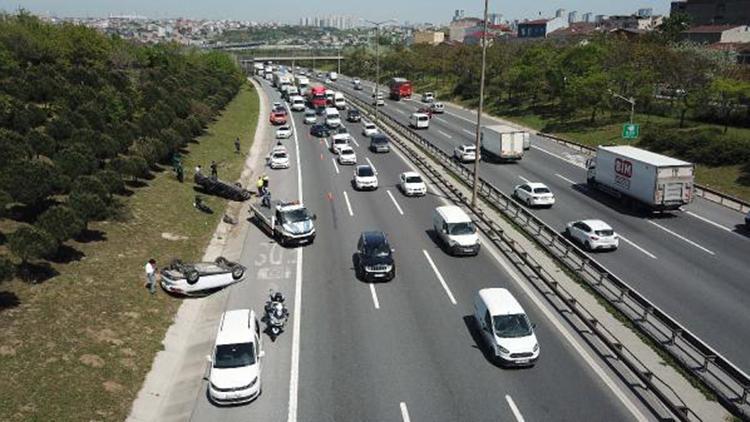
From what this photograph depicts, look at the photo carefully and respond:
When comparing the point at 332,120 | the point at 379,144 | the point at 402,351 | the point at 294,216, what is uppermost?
the point at 332,120

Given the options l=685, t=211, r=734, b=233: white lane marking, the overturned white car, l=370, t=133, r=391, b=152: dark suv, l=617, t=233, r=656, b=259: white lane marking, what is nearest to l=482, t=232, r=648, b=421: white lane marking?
l=617, t=233, r=656, b=259: white lane marking

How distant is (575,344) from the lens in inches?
851

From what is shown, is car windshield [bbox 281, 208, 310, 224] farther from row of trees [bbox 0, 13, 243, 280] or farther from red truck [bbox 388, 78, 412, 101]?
red truck [bbox 388, 78, 412, 101]

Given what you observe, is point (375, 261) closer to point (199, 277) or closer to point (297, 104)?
point (199, 277)

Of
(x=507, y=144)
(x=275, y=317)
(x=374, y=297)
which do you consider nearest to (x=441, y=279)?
(x=374, y=297)

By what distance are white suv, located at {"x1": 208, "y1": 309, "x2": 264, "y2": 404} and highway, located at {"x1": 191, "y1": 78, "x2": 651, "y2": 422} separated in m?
0.48

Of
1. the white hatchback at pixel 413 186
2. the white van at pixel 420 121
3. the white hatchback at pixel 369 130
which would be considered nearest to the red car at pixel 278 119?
the white hatchback at pixel 369 130

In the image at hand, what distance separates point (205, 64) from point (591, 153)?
81911mm

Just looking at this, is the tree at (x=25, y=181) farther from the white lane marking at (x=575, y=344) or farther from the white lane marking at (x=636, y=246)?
the white lane marking at (x=636, y=246)

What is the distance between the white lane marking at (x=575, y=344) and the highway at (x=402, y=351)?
50mm

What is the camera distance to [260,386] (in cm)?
1903

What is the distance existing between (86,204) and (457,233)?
18878 mm

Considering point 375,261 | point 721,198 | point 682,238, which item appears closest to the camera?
point 375,261

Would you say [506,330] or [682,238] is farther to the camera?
[682,238]
